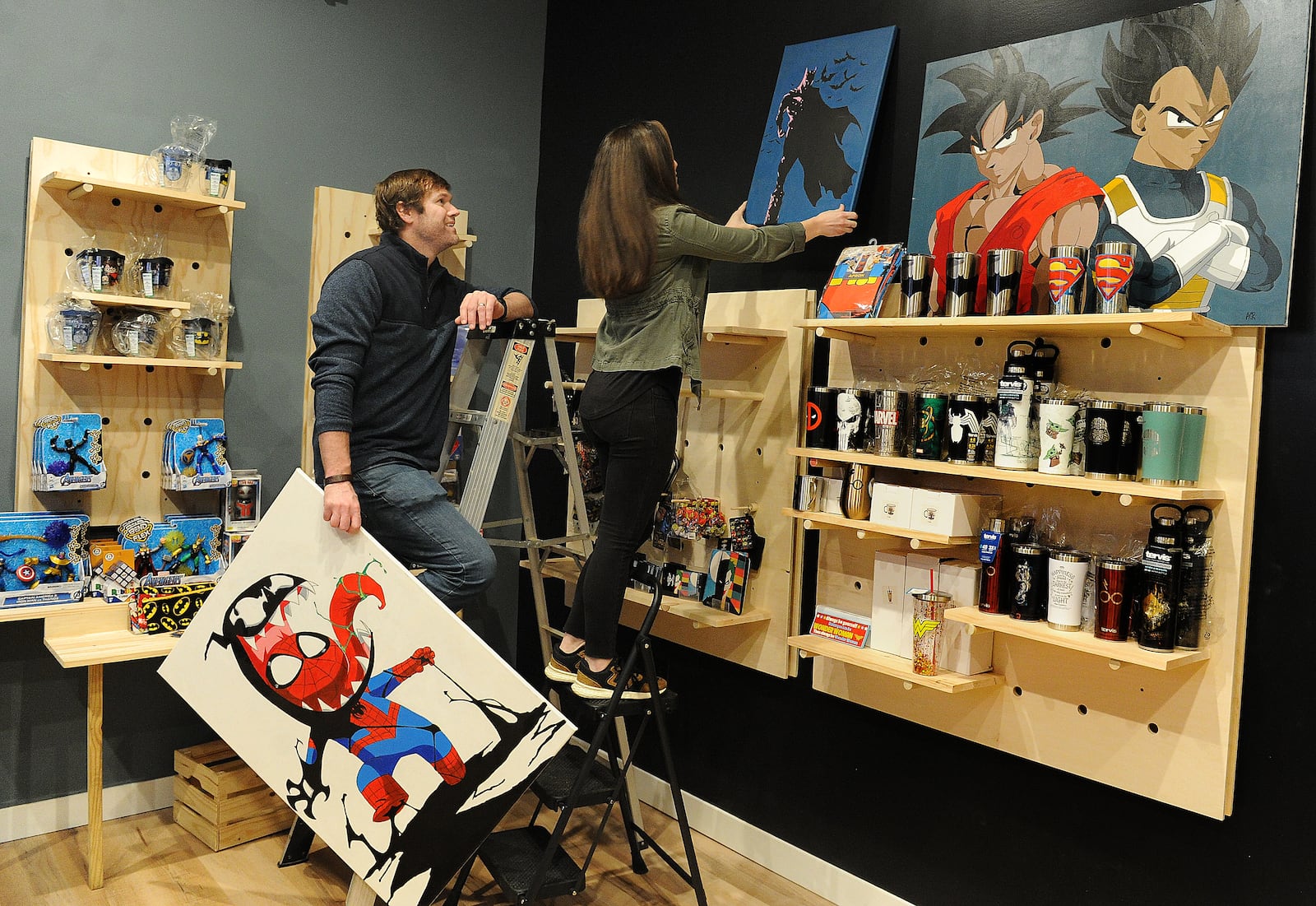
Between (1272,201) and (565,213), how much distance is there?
7.79ft

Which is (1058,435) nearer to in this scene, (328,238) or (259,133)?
(328,238)

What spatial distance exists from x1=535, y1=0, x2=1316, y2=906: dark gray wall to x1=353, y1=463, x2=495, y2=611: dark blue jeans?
3.11ft

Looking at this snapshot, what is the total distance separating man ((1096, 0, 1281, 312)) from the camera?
191 centimetres

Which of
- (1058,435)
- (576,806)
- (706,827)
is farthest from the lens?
(706,827)

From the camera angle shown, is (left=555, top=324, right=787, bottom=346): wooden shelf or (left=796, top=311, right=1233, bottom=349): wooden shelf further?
(left=555, top=324, right=787, bottom=346): wooden shelf

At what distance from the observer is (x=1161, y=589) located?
6.16 ft

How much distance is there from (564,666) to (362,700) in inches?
21.9

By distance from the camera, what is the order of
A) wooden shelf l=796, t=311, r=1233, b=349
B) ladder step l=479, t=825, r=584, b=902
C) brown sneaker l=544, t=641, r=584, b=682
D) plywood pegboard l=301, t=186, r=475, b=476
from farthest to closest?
1. plywood pegboard l=301, t=186, r=475, b=476
2. brown sneaker l=544, t=641, r=584, b=682
3. ladder step l=479, t=825, r=584, b=902
4. wooden shelf l=796, t=311, r=1233, b=349

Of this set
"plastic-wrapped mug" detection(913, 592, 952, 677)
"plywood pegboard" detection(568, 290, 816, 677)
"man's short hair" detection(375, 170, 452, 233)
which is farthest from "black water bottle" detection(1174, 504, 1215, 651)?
"man's short hair" detection(375, 170, 452, 233)

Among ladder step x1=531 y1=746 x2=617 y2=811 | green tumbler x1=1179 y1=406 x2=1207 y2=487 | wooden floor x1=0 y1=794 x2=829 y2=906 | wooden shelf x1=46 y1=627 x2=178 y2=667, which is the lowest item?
wooden floor x1=0 y1=794 x2=829 y2=906

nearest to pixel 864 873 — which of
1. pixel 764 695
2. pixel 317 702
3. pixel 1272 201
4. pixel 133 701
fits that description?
pixel 764 695

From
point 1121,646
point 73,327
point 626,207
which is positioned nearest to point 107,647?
point 73,327

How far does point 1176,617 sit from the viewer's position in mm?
1881

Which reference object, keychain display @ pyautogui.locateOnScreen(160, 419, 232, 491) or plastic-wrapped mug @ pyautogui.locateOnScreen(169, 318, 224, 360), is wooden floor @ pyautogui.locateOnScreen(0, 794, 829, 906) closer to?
keychain display @ pyautogui.locateOnScreen(160, 419, 232, 491)
